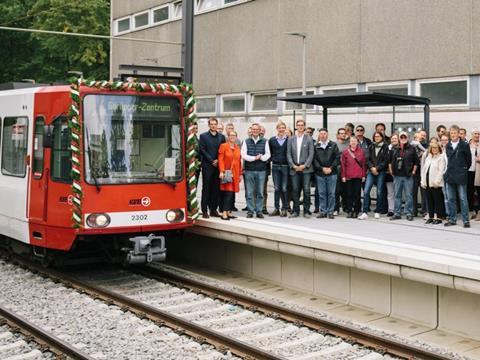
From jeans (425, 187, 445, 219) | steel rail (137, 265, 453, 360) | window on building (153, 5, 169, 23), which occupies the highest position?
window on building (153, 5, 169, 23)

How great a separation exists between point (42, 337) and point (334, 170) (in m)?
6.62

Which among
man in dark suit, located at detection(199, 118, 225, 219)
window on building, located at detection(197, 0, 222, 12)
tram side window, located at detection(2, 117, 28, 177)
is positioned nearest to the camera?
tram side window, located at detection(2, 117, 28, 177)

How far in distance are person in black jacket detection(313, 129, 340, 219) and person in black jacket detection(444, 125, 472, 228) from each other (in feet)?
6.69

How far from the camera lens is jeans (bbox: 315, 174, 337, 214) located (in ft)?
44.2

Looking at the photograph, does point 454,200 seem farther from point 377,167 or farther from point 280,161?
point 280,161

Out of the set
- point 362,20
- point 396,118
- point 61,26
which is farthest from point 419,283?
point 61,26

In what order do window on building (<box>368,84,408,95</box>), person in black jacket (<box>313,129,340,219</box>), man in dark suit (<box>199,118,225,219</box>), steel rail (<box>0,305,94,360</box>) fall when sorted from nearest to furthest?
steel rail (<box>0,305,94,360</box>), man in dark suit (<box>199,118,225,219</box>), person in black jacket (<box>313,129,340,219</box>), window on building (<box>368,84,408,95</box>)

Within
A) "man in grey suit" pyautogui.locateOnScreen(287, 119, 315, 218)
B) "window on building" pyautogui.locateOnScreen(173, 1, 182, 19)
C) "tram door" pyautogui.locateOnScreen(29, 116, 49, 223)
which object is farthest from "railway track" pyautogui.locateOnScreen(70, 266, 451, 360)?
"window on building" pyautogui.locateOnScreen(173, 1, 182, 19)

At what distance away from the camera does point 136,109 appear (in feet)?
37.3

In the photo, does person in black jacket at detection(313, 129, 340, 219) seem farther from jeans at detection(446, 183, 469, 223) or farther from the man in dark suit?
jeans at detection(446, 183, 469, 223)

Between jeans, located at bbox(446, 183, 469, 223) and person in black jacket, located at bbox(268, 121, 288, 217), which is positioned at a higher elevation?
person in black jacket, located at bbox(268, 121, 288, 217)

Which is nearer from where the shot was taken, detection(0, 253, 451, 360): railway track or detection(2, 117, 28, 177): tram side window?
detection(0, 253, 451, 360): railway track

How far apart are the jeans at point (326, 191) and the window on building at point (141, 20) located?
60.9ft

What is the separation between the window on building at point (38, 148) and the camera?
37.9 feet
